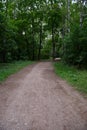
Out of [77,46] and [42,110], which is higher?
[77,46]

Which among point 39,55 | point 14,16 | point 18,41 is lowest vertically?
point 39,55

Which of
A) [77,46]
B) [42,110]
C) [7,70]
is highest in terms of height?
[77,46]

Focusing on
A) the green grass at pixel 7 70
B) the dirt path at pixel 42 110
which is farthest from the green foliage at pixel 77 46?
the dirt path at pixel 42 110

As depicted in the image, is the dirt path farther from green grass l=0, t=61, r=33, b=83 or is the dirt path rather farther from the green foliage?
the green foliage

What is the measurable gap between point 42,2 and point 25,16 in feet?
13.1

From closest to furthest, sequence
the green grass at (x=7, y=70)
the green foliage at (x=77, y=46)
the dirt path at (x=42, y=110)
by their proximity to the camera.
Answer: the dirt path at (x=42, y=110) < the green grass at (x=7, y=70) < the green foliage at (x=77, y=46)

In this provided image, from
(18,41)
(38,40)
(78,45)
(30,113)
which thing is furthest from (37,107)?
(38,40)

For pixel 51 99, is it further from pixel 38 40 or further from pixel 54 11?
pixel 38 40

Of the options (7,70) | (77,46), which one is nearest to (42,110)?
(7,70)

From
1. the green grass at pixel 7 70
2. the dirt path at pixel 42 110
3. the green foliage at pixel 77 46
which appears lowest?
the green grass at pixel 7 70

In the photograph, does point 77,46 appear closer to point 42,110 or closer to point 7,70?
point 7,70

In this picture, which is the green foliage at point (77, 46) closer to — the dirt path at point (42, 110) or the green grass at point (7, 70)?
the green grass at point (7, 70)

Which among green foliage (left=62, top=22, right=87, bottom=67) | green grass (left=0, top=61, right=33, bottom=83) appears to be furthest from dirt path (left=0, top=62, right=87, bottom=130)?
green foliage (left=62, top=22, right=87, bottom=67)

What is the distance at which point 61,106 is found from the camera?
7.43m
